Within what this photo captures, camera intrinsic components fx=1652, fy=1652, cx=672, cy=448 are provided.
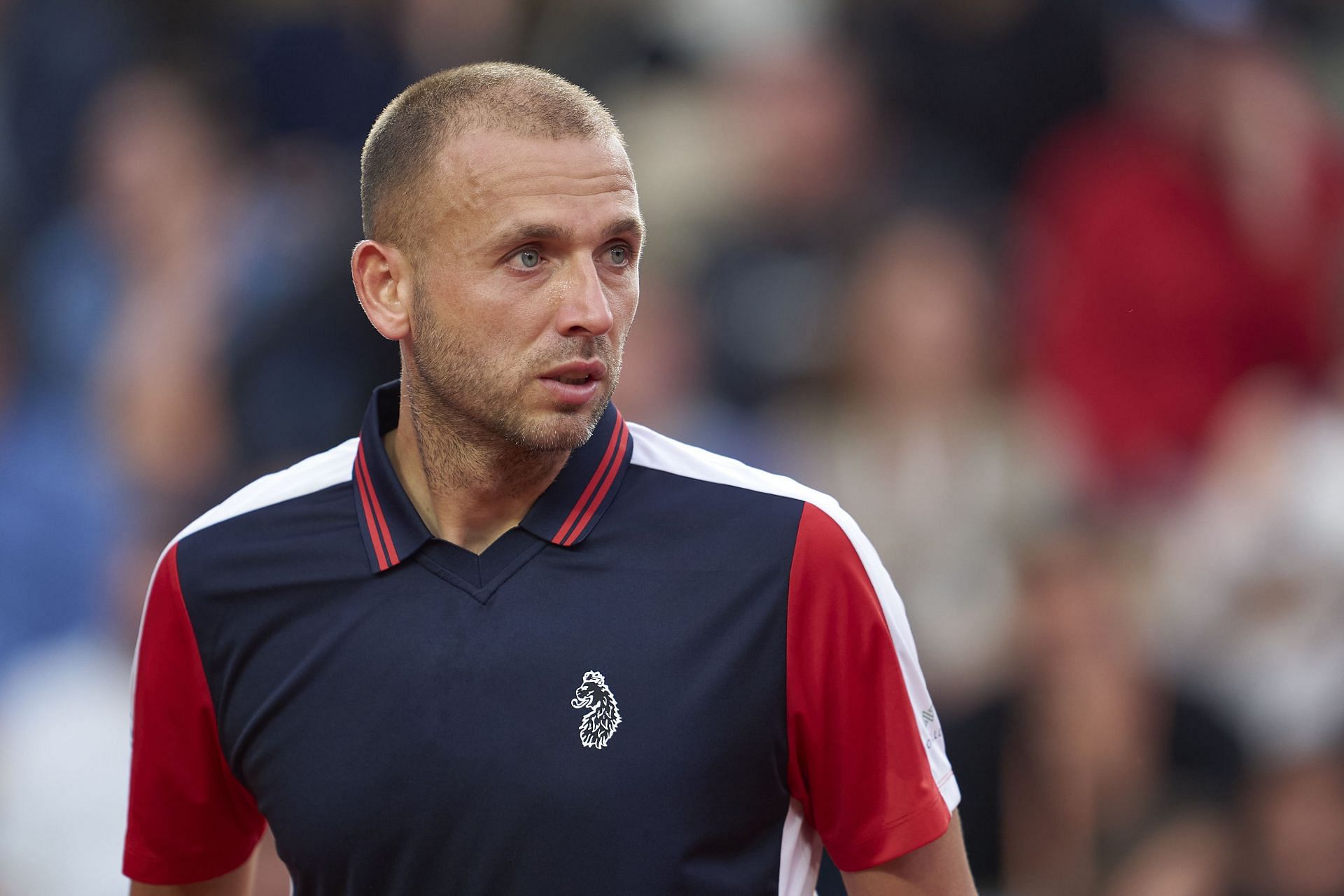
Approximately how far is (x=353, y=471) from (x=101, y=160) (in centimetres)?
385

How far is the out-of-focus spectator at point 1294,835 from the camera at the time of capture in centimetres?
441

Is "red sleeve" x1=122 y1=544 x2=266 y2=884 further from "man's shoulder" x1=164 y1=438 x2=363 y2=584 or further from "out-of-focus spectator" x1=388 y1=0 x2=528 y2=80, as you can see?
"out-of-focus spectator" x1=388 y1=0 x2=528 y2=80

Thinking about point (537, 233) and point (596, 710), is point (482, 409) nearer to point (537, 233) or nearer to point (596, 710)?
point (537, 233)

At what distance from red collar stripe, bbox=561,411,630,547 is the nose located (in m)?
0.23

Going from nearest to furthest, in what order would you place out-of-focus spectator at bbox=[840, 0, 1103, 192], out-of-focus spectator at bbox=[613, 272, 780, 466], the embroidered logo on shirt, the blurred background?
1. the embroidered logo on shirt
2. the blurred background
3. out-of-focus spectator at bbox=[613, 272, 780, 466]
4. out-of-focus spectator at bbox=[840, 0, 1103, 192]

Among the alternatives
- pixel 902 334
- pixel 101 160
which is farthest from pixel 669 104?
pixel 101 160

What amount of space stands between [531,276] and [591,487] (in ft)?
1.01

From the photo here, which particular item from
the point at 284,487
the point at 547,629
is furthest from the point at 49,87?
the point at 547,629

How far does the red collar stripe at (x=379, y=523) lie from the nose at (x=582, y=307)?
397 mm

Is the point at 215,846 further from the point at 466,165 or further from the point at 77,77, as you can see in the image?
the point at 77,77

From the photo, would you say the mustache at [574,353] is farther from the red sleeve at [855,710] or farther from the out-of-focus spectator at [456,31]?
the out-of-focus spectator at [456,31]

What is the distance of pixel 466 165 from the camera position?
2146mm

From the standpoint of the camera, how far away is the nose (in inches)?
82.9

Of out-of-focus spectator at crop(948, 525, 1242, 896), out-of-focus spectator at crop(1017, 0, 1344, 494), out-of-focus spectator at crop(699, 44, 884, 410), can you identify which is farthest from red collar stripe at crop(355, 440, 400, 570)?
out-of-focus spectator at crop(1017, 0, 1344, 494)
